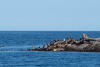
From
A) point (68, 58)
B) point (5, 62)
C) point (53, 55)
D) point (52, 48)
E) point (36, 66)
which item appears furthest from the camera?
point (52, 48)

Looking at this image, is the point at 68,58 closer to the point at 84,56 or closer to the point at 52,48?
the point at 84,56

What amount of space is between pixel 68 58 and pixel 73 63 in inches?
260

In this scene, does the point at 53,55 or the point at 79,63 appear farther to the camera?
the point at 53,55

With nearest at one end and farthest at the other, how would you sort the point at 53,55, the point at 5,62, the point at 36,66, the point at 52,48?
1. the point at 36,66
2. the point at 5,62
3. the point at 53,55
4. the point at 52,48

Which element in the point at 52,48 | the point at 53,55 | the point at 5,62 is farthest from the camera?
the point at 52,48

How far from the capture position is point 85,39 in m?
72.7

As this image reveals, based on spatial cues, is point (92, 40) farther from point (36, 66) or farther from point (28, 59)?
point (36, 66)

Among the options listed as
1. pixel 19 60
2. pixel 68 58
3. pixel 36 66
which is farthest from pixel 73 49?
pixel 36 66

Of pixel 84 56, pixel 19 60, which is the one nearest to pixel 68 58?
pixel 84 56

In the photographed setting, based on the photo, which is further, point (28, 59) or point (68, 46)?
point (68, 46)

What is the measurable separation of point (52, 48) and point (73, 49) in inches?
Result: 169

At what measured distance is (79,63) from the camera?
194 feet

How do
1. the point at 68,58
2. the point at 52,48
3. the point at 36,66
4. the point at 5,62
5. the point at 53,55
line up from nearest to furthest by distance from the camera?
the point at 36,66
the point at 5,62
the point at 68,58
the point at 53,55
the point at 52,48

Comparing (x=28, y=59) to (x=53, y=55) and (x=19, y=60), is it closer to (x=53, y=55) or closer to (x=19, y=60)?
(x=19, y=60)
